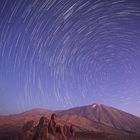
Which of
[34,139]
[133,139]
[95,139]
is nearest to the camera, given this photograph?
[34,139]

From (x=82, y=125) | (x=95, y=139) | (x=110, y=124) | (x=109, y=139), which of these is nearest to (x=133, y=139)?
(x=109, y=139)

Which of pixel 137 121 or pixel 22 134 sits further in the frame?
pixel 137 121

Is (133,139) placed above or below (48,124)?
below

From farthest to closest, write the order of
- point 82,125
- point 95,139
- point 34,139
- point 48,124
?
point 82,125
point 95,139
point 48,124
point 34,139

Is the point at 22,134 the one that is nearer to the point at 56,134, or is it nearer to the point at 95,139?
the point at 56,134

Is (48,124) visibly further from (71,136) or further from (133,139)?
(133,139)

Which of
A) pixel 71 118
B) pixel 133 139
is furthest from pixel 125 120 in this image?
pixel 133 139

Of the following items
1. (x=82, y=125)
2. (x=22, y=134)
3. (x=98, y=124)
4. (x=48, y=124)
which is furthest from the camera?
(x=98, y=124)

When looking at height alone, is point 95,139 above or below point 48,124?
below

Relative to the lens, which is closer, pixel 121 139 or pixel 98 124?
pixel 121 139
